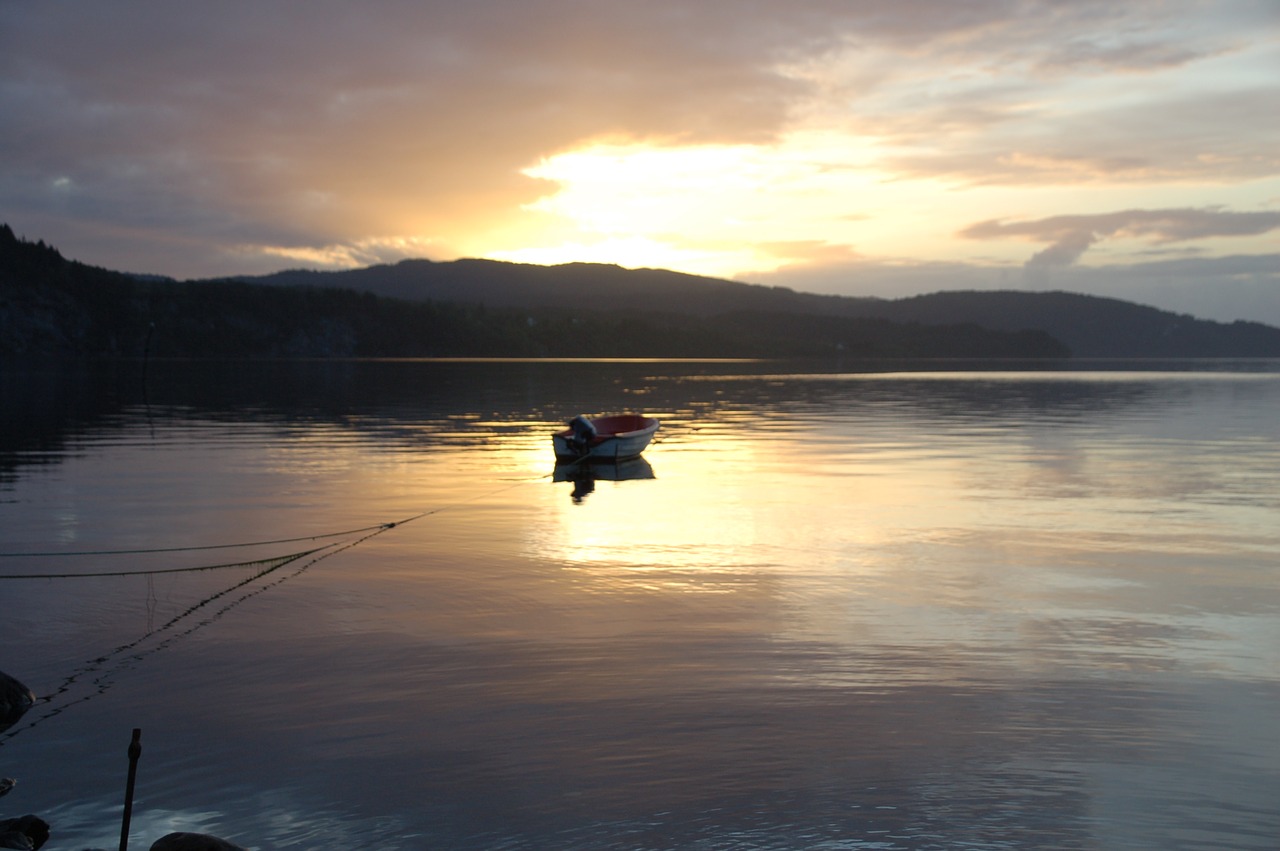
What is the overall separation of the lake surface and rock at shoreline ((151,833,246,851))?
915 millimetres

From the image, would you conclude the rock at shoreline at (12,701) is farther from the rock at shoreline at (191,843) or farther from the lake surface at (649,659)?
the rock at shoreline at (191,843)

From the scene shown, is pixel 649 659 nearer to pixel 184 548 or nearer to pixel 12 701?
pixel 12 701

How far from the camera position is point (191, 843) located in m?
8.34

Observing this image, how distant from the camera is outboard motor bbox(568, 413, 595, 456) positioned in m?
40.3

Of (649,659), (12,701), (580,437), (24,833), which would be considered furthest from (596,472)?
(24,833)

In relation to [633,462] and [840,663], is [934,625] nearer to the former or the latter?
[840,663]

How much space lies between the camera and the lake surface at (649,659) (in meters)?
9.86

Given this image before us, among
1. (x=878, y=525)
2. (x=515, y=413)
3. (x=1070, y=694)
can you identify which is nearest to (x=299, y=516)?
(x=878, y=525)

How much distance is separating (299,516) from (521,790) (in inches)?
741

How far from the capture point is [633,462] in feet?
140

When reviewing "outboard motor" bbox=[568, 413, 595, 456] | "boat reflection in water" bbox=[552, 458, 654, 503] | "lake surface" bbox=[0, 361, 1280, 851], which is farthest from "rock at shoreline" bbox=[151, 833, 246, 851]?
"outboard motor" bbox=[568, 413, 595, 456]

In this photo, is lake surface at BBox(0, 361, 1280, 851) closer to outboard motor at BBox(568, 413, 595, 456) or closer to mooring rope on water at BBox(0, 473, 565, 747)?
mooring rope on water at BBox(0, 473, 565, 747)

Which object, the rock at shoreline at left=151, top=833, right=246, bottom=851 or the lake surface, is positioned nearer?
the rock at shoreline at left=151, top=833, right=246, bottom=851

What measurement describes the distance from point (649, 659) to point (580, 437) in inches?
1031
